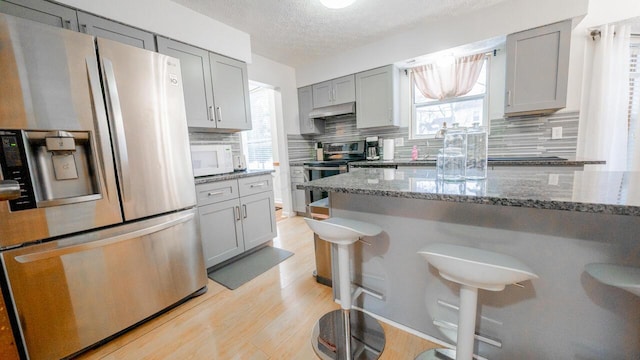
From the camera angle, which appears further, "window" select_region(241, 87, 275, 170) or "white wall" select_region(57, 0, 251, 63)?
"window" select_region(241, 87, 275, 170)

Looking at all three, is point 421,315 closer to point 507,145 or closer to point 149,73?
point 149,73

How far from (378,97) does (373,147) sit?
0.74 metres

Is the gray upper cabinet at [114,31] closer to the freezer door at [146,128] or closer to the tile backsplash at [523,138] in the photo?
the freezer door at [146,128]

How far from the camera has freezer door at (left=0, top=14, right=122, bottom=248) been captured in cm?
115

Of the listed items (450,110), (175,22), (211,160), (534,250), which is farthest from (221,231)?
(450,110)

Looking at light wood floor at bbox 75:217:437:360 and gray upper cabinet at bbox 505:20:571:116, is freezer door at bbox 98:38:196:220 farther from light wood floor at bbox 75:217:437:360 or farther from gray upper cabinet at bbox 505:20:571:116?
gray upper cabinet at bbox 505:20:571:116

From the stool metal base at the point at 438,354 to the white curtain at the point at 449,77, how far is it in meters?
2.90

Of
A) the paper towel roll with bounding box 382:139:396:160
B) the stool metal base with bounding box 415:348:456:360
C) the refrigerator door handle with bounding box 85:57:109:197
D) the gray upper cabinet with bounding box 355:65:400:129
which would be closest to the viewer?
the stool metal base with bounding box 415:348:456:360

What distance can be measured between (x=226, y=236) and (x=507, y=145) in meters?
3.37

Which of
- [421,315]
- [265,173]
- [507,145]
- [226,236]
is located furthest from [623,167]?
[226,236]

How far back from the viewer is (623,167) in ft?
7.66

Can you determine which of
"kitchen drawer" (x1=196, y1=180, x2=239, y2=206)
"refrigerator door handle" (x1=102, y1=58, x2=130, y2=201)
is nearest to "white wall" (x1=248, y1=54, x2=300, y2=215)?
"kitchen drawer" (x1=196, y1=180, x2=239, y2=206)

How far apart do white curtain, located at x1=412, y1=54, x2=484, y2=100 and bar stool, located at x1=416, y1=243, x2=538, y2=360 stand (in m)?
2.76

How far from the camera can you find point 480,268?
0.81 m
